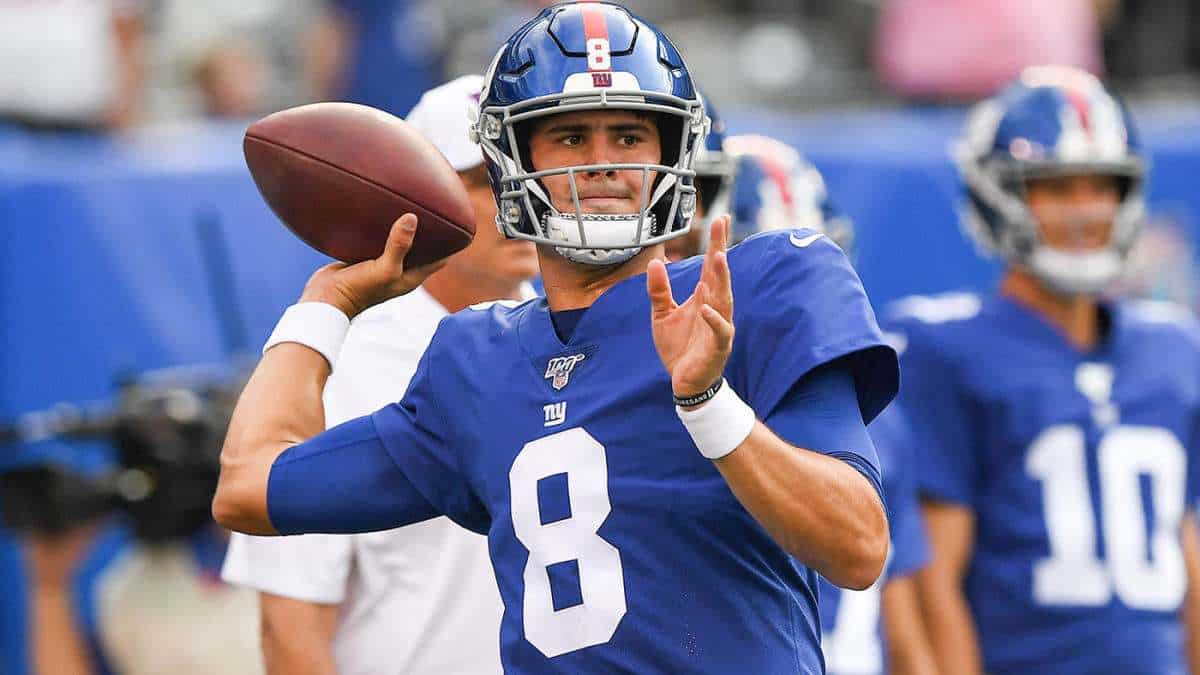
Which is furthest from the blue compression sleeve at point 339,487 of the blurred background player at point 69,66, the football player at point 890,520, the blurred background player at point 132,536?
the blurred background player at point 69,66

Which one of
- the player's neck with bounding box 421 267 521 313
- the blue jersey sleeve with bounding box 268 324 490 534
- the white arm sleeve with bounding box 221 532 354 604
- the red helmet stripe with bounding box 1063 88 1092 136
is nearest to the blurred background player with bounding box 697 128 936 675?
the red helmet stripe with bounding box 1063 88 1092 136

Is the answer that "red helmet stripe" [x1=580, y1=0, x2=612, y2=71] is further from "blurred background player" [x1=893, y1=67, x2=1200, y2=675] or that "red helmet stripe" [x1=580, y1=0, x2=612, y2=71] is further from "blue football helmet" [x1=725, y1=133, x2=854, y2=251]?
"blurred background player" [x1=893, y1=67, x2=1200, y2=675]

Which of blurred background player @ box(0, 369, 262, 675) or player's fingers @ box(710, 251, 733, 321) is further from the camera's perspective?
blurred background player @ box(0, 369, 262, 675)

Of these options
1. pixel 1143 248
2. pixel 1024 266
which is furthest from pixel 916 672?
pixel 1143 248

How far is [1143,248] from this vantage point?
25.3ft

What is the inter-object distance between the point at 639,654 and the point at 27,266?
3392 millimetres

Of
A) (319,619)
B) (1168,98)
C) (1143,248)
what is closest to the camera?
(319,619)

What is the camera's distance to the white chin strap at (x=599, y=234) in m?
2.85

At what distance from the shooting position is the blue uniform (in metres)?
2.71

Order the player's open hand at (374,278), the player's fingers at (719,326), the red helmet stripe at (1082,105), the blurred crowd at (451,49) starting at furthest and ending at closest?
1. the blurred crowd at (451,49)
2. the red helmet stripe at (1082,105)
3. the player's open hand at (374,278)
4. the player's fingers at (719,326)

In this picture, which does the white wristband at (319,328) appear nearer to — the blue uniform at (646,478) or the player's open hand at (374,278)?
the player's open hand at (374,278)

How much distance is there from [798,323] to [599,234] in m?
0.33

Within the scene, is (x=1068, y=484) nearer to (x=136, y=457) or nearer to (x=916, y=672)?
(x=916, y=672)

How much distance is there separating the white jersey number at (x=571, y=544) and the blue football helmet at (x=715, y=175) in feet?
5.08
